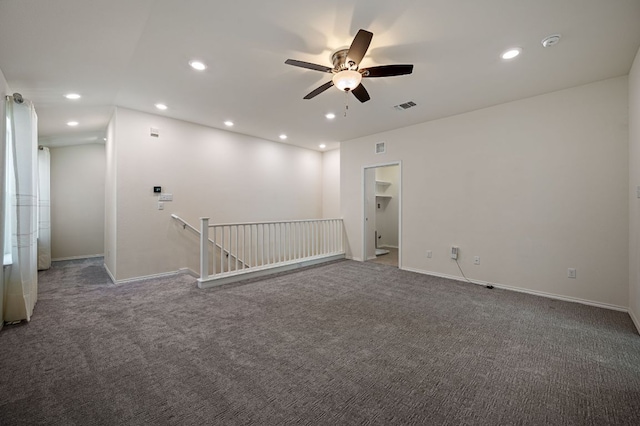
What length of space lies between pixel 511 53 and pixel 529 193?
1.99 meters

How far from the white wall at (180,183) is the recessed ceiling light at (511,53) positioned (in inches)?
184

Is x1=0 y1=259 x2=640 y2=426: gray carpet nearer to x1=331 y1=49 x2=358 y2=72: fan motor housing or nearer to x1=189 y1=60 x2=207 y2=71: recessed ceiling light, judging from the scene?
x1=331 y1=49 x2=358 y2=72: fan motor housing

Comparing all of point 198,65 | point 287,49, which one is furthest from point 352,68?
point 198,65

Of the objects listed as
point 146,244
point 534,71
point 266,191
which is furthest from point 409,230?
point 146,244

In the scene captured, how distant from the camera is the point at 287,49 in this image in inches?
103

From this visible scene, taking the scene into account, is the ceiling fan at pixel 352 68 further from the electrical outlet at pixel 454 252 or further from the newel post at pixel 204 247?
the electrical outlet at pixel 454 252

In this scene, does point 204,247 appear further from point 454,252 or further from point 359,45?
point 454,252

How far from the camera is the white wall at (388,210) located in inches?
311

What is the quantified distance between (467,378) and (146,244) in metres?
4.67

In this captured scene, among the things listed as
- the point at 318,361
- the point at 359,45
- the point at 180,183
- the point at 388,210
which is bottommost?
the point at 318,361

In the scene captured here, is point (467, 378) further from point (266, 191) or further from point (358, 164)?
point (266, 191)

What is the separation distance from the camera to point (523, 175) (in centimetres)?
373

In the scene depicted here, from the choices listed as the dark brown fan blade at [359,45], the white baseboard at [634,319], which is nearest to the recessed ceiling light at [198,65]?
the dark brown fan blade at [359,45]

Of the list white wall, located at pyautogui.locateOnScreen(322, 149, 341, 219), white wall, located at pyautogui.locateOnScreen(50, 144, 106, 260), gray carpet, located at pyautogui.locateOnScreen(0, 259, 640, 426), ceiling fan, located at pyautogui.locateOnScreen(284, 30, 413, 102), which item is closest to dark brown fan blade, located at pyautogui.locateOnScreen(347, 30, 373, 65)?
ceiling fan, located at pyautogui.locateOnScreen(284, 30, 413, 102)
